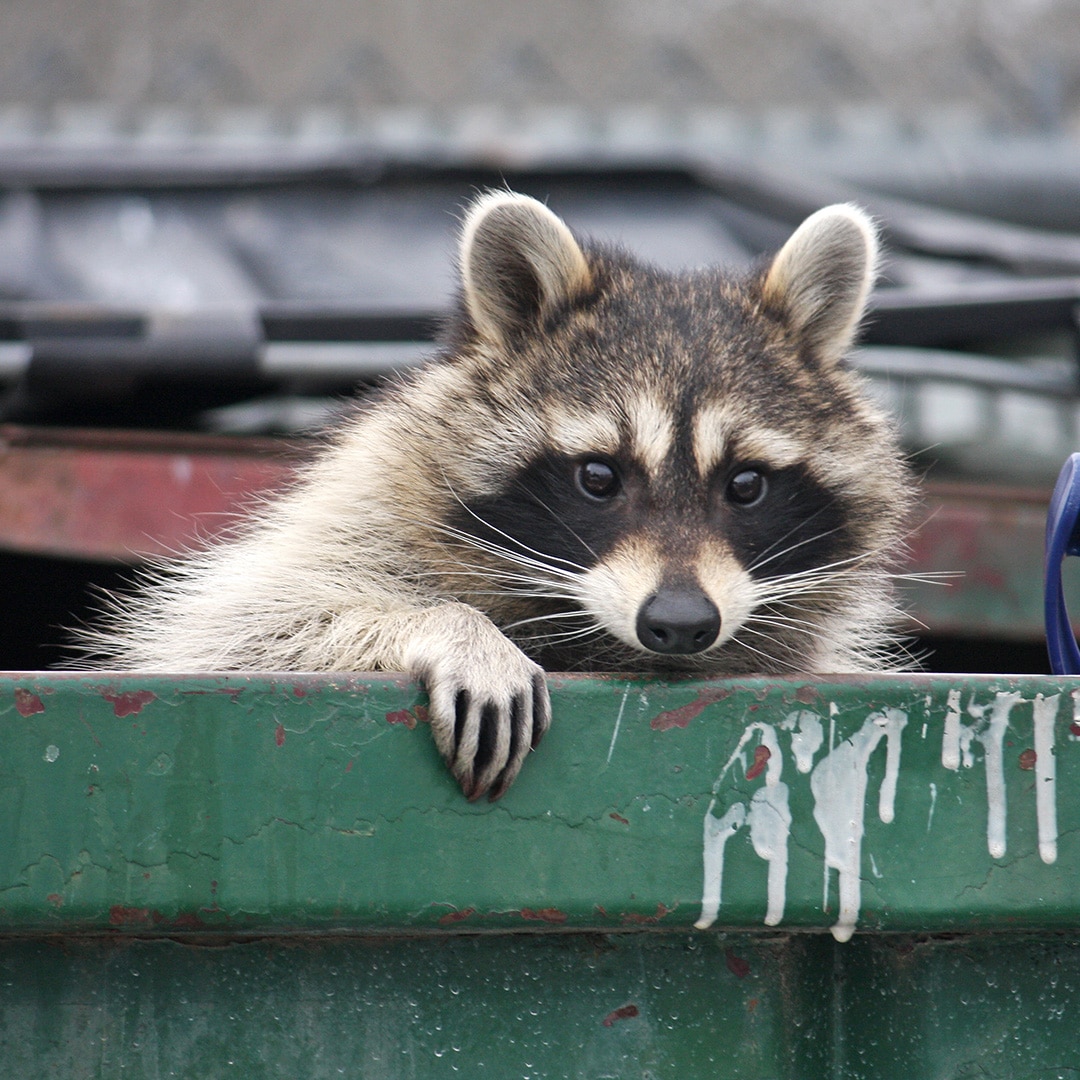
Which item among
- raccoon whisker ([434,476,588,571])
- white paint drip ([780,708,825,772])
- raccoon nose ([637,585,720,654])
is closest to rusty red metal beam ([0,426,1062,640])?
raccoon whisker ([434,476,588,571])

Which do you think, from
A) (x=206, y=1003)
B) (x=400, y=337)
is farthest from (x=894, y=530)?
(x=206, y=1003)

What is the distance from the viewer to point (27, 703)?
127 centimetres

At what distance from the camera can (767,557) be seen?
2.18 metres

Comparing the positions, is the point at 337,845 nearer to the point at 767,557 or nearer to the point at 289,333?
the point at 767,557

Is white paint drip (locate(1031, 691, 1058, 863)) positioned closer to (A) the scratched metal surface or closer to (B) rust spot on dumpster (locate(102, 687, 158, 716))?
(A) the scratched metal surface

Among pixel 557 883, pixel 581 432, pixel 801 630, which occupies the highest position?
pixel 581 432

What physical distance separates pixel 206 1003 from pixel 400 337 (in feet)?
6.62

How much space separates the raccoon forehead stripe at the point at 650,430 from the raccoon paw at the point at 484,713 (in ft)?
1.88

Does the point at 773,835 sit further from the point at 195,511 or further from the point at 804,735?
the point at 195,511

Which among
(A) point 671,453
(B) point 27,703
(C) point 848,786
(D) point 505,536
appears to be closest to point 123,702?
(B) point 27,703

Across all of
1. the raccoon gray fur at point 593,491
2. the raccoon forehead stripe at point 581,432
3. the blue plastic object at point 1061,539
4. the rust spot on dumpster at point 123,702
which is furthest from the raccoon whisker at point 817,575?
the rust spot on dumpster at point 123,702

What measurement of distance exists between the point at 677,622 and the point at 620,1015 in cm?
60

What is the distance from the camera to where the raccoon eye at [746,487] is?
215 centimetres

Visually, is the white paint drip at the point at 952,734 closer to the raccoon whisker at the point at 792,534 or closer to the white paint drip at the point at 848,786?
the white paint drip at the point at 848,786
